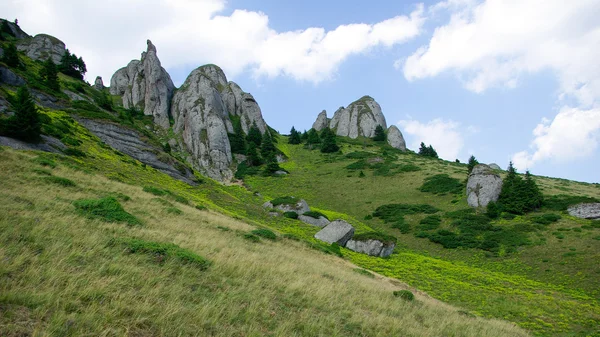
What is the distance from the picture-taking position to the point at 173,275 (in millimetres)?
7109

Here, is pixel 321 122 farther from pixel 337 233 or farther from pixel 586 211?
pixel 337 233

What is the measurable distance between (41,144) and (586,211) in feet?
190

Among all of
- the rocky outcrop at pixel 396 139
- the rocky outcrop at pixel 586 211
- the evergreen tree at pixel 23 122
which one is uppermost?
the rocky outcrop at pixel 396 139

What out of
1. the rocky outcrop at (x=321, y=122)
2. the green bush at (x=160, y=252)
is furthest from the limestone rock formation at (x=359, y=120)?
the green bush at (x=160, y=252)

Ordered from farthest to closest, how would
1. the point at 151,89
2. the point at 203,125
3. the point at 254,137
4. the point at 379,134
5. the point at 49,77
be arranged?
the point at 379,134 < the point at 254,137 < the point at 151,89 < the point at 203,125 < the point at 49,77

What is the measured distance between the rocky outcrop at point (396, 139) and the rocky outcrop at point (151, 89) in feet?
246

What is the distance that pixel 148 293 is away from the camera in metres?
5.65

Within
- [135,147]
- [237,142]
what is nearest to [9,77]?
[135,147]

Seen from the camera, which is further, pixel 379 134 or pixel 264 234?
pixel 379 134

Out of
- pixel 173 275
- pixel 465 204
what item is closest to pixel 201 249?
pixel 173 275

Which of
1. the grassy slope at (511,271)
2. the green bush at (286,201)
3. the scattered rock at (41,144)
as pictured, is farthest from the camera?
the green bush at (286,201)

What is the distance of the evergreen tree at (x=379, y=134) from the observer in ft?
368

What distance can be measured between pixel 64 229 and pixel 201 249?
13.0ft

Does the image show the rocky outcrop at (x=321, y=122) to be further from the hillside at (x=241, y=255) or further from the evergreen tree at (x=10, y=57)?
the evergreen tree at (x=10, y=57)
